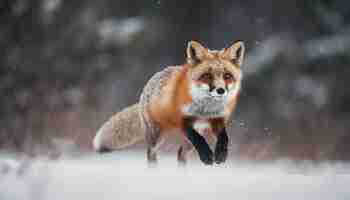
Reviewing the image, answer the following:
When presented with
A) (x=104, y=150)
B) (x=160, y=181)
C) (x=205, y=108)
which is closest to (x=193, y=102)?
(x=205, y=108)

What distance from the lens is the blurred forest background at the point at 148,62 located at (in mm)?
2061

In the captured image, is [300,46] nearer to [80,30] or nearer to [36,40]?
[80,30]

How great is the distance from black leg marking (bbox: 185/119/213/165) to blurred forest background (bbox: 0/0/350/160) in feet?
0.74

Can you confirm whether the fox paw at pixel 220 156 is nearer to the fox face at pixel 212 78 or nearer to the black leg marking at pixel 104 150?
the fox face at pixel 212 78

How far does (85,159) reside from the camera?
2.01 meters

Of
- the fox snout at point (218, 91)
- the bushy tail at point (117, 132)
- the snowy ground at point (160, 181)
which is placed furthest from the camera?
the bushy tail at point (117, 132)

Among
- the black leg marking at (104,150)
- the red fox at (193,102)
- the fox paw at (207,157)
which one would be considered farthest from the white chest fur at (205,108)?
the black leg marking at (104,150)

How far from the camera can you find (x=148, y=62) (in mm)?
2072

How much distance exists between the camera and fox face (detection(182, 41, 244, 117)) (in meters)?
1.75

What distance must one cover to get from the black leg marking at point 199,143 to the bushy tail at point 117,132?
22 cm

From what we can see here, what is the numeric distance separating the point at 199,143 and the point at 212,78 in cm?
23

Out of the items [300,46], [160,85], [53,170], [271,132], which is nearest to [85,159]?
[53,170]

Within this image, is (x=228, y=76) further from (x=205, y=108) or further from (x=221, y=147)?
(x=221, y=147)

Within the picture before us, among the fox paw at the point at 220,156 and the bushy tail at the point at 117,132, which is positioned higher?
the bushy tail at the point at 117,132
